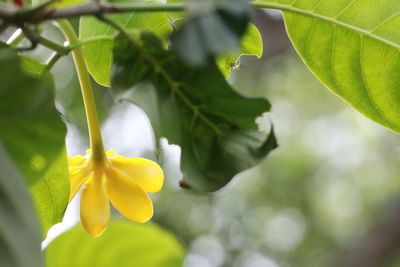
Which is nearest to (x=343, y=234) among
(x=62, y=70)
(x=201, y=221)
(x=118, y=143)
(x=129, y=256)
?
(x=201, y=221)

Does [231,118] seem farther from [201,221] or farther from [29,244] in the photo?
[201,221]

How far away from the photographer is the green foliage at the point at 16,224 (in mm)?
418

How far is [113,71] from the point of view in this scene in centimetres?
57

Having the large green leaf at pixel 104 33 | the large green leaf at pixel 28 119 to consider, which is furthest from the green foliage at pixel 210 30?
the large green leaf at pixel 104 33

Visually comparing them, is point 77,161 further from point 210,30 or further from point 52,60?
point 210,30

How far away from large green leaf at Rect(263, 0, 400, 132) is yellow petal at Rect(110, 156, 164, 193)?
232 mm

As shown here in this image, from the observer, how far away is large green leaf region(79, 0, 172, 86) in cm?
74

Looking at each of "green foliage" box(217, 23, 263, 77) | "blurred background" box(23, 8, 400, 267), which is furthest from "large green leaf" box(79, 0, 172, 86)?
"blurred background" box(23, 8, 400, 267)

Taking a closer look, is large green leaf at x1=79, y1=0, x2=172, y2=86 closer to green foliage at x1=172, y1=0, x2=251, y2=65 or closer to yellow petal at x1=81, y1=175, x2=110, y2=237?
yellow petal at x1=81, y1=175, x2=110, y2=237

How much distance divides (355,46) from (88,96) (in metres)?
0.31

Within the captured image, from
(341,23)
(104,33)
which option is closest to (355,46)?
(341,23)

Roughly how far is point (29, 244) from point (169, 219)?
287 inches

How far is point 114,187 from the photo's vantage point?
0.66m

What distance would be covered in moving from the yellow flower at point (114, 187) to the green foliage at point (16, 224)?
→ 190 mm
